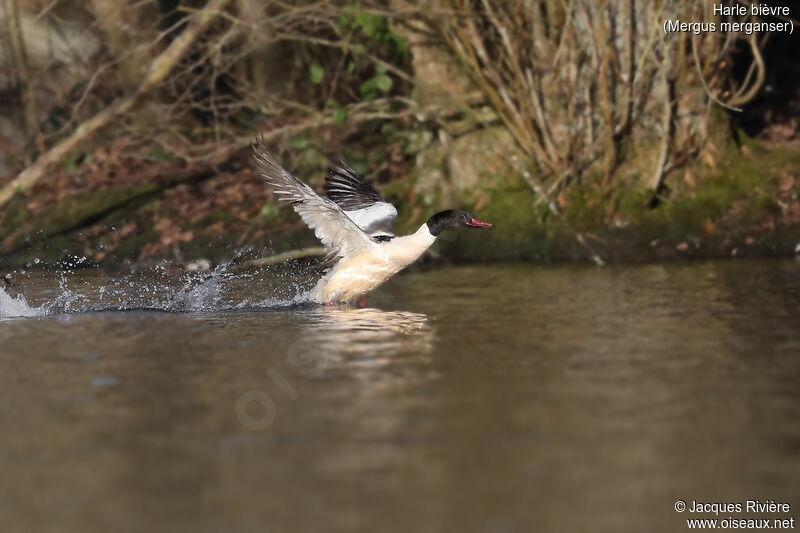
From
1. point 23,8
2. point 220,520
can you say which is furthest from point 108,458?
point 23,8

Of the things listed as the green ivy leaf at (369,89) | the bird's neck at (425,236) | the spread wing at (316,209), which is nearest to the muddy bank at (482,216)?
the green ivy leaf at (369,89)

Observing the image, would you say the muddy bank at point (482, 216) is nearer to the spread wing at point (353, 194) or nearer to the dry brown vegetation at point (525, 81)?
the dry brown vegetation at point (525, 81)

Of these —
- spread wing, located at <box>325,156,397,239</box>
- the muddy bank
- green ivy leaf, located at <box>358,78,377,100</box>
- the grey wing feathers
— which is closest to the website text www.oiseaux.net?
spread wing, located at <box>325,156,397,239</box>

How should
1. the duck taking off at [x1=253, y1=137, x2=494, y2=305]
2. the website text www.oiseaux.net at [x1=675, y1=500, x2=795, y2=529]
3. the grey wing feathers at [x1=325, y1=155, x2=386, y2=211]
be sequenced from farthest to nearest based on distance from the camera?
1. the grey wing feathers at [x1=325, y1=155, x2=386, y2=211]
2. the duck taking off at [x1=253, y1=137, x2=494, y2=305]
3. the website text www.oiseaux.net at [x1=675, y1=500, x2=795, y2=529]

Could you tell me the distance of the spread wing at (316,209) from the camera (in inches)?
403

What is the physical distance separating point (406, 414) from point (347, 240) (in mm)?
5122

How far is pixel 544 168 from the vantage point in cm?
A: 1498

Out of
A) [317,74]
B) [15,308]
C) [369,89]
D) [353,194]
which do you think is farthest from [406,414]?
[317,74]

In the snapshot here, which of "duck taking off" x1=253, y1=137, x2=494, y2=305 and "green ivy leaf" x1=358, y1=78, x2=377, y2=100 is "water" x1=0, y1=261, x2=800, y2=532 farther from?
"green ivy leaf" x1=358, y1=78, x2=377, y2=100

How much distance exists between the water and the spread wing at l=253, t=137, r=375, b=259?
0.79 m

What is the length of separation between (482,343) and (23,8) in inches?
626

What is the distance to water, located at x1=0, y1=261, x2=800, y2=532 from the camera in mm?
4703

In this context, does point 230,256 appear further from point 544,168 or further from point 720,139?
point 720,139

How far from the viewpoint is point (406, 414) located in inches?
239
